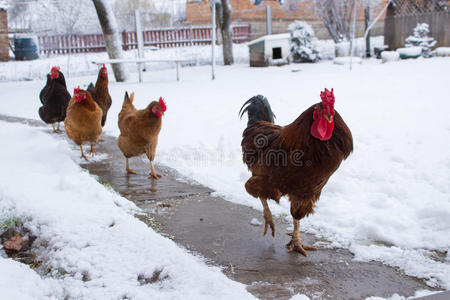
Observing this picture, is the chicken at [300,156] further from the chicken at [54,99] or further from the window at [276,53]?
the window at [276,53]

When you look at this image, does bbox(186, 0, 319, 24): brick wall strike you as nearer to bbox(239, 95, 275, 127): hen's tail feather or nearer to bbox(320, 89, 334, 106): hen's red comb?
bbox(239, 95, 275, 127): hen's tail feather

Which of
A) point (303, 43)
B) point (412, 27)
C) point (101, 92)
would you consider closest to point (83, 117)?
point (101, 92)

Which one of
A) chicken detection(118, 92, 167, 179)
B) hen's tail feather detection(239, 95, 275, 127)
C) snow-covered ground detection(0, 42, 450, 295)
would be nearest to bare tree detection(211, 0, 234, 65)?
snow-covered ground detection(0, 42, 450, 295)

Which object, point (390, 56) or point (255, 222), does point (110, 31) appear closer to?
point (390, 56)

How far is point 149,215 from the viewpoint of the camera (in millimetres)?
3684

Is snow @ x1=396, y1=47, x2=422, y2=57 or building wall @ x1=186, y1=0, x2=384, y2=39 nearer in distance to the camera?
snow @ x1=396, y1=47, x2=422, y2=57

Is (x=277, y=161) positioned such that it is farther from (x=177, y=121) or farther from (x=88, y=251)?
(x=177, y=121)

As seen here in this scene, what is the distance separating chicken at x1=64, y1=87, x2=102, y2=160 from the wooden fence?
1408 cm

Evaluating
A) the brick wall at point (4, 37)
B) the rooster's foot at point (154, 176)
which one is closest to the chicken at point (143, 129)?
the rooster's foot at point (154, 176)

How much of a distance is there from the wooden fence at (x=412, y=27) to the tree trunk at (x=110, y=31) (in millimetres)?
10819

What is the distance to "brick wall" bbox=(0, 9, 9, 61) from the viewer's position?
18.5m

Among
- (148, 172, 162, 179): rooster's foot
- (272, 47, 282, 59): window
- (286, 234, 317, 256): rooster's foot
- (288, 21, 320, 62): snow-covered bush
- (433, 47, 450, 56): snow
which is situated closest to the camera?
(286, 234, 317, 256): rooster's foot

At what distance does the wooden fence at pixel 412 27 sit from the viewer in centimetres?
1494

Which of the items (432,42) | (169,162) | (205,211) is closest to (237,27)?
(432,42)
